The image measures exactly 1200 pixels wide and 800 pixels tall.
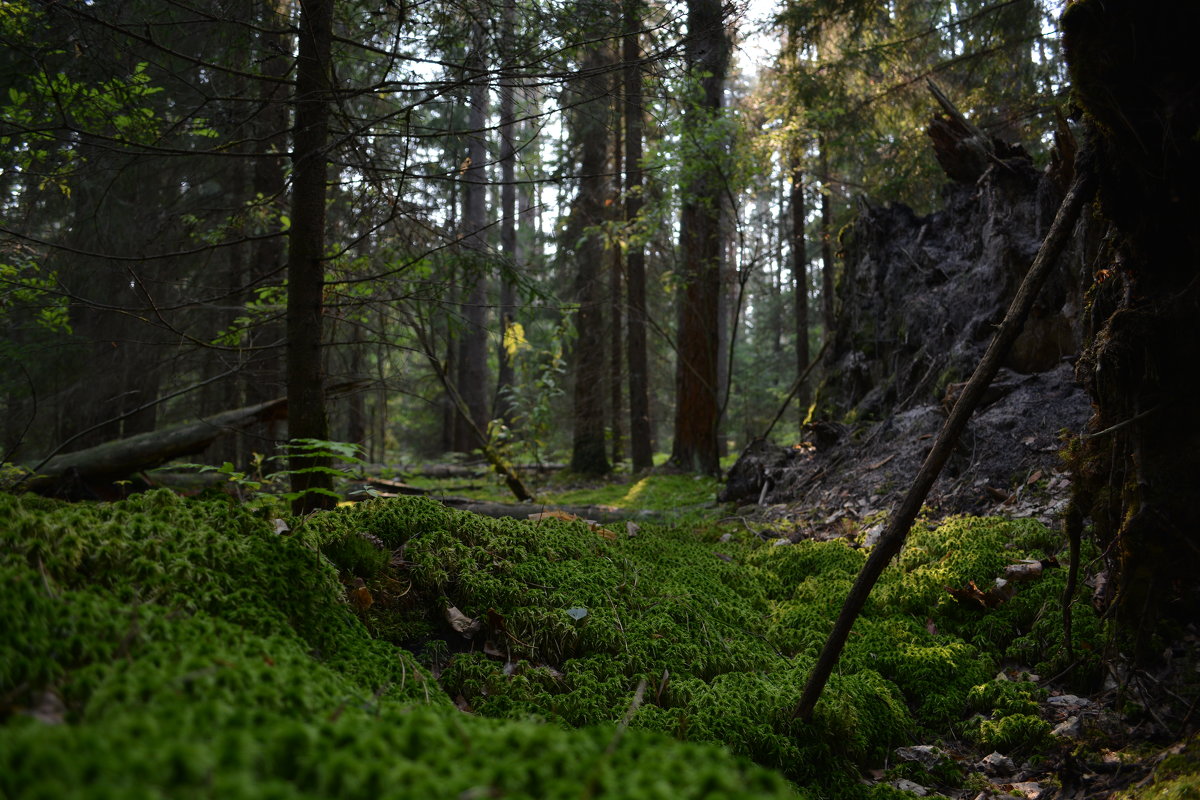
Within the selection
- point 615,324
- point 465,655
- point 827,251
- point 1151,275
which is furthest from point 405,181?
point 827,251

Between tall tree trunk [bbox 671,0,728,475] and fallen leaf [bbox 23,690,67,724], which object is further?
tall tree trunk [bbox 671,0,728,475]

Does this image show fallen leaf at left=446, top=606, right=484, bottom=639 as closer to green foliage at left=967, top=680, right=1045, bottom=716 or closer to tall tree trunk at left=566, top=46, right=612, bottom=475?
green foliage at left=967, top=680, right=1045, bottom=716

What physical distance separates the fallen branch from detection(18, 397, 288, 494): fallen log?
5538 millimetres

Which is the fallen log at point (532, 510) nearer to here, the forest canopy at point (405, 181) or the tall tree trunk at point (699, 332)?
the forest canopy at point (405, 181)

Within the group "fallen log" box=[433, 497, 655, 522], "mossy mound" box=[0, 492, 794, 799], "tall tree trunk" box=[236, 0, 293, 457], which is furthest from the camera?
"fallen log" box=[433, 497, 655, 522]

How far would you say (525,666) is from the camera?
8.39ft

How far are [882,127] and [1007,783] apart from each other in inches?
506

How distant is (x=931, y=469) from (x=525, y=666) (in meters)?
1.75

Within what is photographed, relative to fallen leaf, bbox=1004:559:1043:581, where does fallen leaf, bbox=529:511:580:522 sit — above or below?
above

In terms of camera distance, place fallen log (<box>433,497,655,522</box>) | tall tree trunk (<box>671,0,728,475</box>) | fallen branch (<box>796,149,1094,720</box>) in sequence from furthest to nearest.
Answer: tall tree trunk (<box>671,0,728,475</box>) < fallen log (<box>433,497,655,522</box>) < fallen branch (<box>796,149,1094,720</box>)

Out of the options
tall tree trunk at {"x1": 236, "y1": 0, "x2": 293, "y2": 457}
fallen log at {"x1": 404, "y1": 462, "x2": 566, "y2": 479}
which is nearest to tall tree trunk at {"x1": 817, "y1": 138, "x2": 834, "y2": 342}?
fallen log at {"x1": 404, "y1": 462, "x2": 566, "y2": 479}

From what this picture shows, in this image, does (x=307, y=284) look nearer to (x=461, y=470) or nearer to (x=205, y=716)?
(x=205, y=716)

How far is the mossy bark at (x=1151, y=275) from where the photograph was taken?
264 centimetres

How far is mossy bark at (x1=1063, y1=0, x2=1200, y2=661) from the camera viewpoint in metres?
2.64
